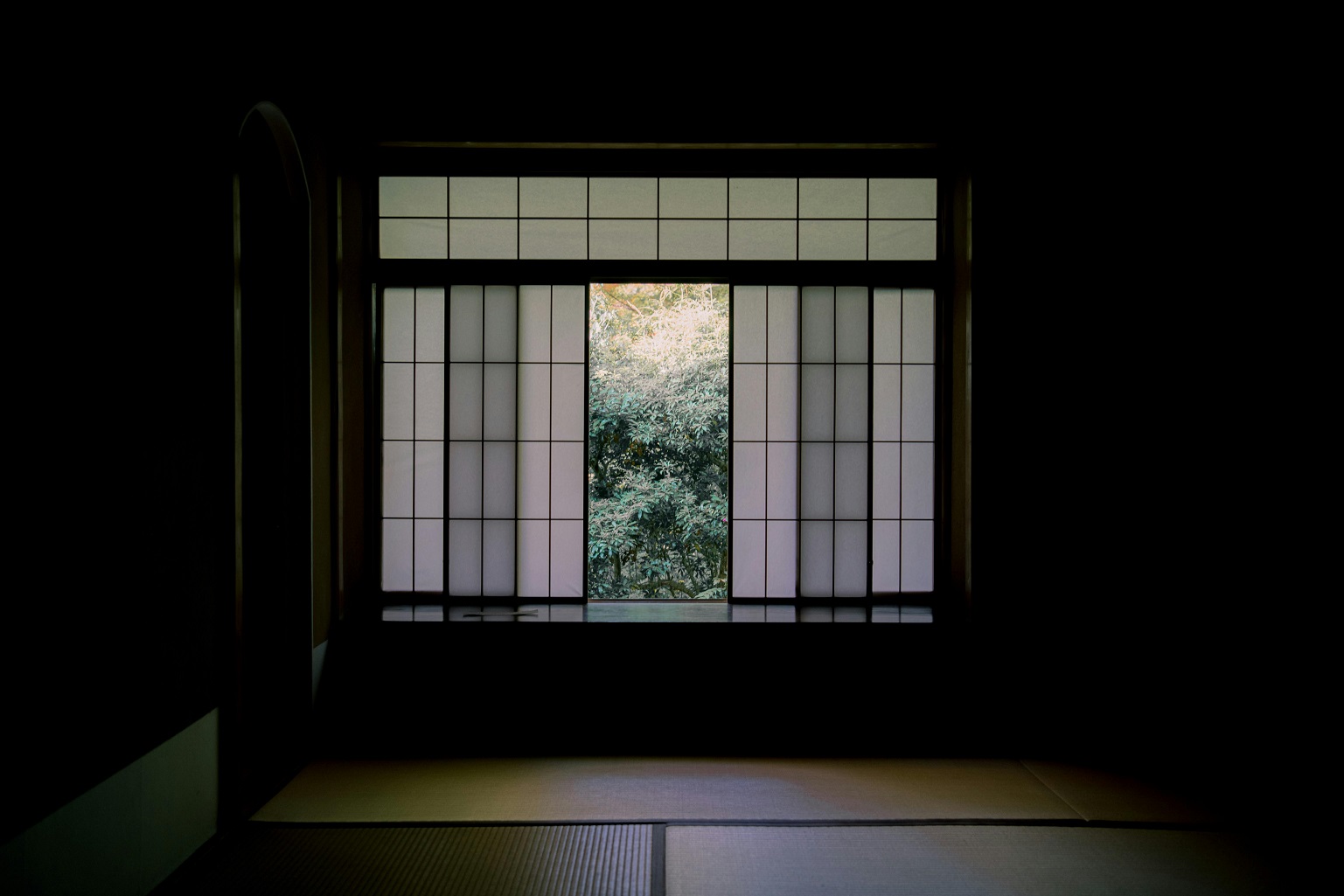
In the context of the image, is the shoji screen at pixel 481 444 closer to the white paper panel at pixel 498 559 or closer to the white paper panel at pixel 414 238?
the white paper panel at pixel 498 559

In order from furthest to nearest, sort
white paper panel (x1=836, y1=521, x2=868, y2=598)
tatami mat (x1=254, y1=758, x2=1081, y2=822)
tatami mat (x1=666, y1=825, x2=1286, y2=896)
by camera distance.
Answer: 1. white paper panel (x1=836, y1=521, x2=868, y2=598)
2. tatami mat (x1=254, y1=758, x2=1081, y2=822)
3. tatami mat (x1=666, y1=825, x2=1286, y2=896)

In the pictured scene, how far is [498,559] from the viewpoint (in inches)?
136

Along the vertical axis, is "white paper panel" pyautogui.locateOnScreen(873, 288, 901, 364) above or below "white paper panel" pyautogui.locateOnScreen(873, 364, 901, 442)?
above

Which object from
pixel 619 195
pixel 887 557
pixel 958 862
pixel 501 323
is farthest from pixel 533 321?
pixel 958 862

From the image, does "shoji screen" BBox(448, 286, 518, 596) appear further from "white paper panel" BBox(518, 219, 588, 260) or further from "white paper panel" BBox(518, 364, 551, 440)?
"white paper panel" BBox(518, 219, 588, 260)

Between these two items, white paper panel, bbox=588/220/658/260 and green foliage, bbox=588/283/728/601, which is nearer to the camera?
white paper panel, bbox=588/220/658/260

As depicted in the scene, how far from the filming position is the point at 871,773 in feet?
9.44

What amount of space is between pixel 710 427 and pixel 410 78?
455 cm

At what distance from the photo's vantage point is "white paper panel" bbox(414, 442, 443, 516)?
3.44 m

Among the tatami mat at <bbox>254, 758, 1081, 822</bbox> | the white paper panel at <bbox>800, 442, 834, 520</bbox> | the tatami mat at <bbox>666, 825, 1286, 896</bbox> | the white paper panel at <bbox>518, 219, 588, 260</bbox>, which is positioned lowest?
the tatami mat at <bbox>254, 758, 1081, 822</bbox>

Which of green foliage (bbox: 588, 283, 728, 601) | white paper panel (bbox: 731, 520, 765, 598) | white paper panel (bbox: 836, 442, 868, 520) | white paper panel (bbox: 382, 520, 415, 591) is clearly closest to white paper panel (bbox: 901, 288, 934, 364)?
white paper panel (bbox: 836, 442, 868, 520)

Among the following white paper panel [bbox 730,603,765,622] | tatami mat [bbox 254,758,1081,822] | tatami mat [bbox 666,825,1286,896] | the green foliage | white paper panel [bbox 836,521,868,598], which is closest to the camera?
tatami mat [bbox 666,825,1286,896]

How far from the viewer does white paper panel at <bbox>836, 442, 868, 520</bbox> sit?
135 inches

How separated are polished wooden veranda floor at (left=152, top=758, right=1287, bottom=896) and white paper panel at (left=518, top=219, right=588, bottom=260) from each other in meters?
2.18
